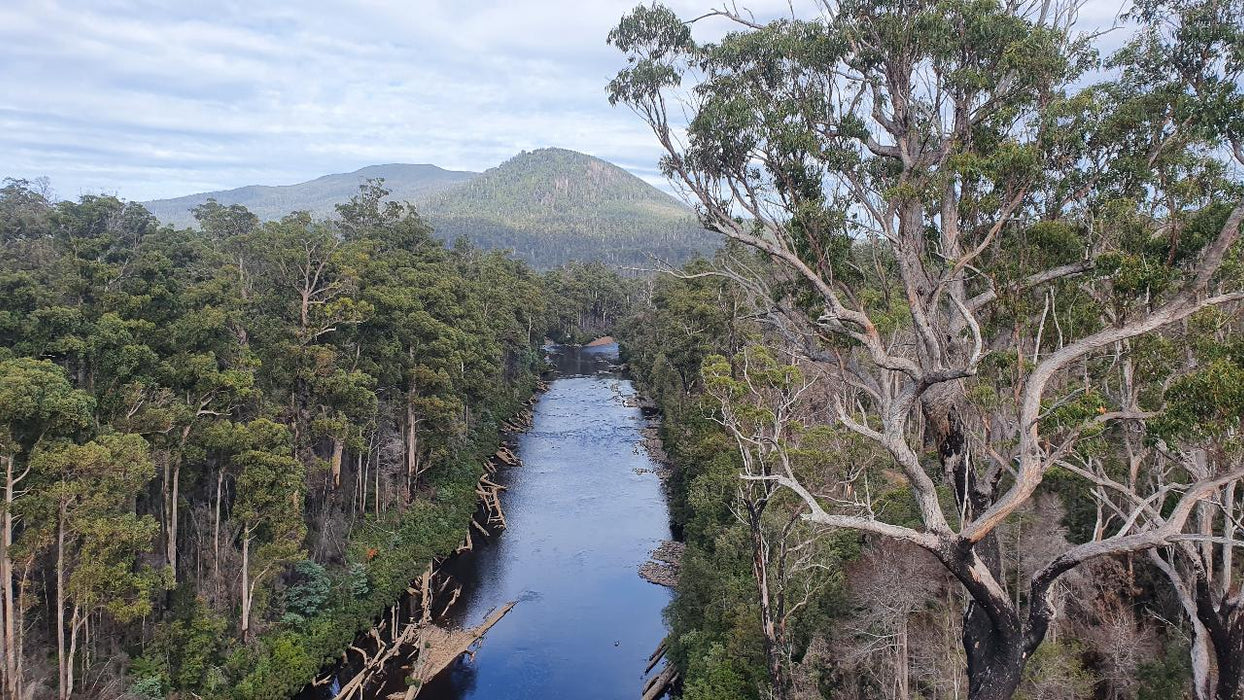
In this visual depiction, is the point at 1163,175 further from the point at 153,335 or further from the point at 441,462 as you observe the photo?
the point at 441,462

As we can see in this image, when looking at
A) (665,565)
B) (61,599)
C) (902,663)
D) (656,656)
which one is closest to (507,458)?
(665,565)

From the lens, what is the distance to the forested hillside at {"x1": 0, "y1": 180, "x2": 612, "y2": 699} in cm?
1409

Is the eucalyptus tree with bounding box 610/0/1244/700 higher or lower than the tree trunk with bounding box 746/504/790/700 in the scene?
higher

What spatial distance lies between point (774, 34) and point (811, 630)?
1258cm

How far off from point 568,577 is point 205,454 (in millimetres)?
12974

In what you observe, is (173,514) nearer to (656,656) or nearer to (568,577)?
(568,577)

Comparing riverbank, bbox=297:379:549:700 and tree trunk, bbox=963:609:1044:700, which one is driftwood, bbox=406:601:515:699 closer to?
riverbank, bbox=297:379:549:700

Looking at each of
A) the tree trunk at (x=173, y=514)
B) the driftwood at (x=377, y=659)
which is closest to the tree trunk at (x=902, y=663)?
the driftwood at (x=377, y=659)

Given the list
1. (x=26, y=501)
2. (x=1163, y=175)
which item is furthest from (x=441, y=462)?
(x=1163, y=175)

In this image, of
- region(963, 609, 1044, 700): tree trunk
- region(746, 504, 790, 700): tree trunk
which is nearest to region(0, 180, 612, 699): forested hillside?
region(746, 504, 790, 700): tree trunk

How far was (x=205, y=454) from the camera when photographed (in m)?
18.1

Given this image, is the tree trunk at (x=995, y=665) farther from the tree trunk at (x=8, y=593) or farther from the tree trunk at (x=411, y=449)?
the tree trunk at (x=411, y=449)

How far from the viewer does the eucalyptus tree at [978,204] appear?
8477 millimetres

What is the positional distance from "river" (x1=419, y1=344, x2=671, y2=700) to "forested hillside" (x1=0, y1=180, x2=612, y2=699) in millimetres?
2812
